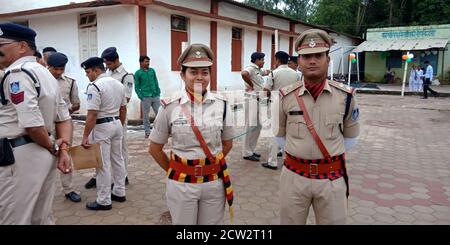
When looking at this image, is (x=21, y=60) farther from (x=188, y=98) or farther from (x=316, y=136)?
(x=316, y=136)

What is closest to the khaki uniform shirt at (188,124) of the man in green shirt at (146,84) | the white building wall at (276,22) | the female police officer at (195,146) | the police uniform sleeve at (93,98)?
Result: the female police officer at (195,146)

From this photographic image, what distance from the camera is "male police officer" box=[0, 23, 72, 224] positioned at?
228 cm

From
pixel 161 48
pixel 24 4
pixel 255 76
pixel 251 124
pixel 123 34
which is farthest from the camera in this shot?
pixel 24 4

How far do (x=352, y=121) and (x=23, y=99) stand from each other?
7.19 ft

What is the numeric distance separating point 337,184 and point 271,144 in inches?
130

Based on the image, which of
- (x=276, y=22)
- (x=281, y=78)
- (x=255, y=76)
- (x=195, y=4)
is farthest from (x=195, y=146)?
(x=276, y=22)

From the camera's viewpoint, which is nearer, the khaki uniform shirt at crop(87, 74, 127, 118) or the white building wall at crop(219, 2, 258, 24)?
the khaki uniform shirt at crop(87, 74, 127, 118)

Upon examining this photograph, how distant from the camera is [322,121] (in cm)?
233

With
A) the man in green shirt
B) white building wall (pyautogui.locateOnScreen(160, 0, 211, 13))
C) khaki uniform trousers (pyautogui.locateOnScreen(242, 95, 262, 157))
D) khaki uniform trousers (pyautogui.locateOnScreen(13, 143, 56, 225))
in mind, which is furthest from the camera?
white building wall (pyautogui.locateOnScreen(160, 0, 211, 13))

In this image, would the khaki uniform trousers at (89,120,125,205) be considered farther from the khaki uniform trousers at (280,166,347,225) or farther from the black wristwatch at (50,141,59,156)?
the khaki uniform trousers at (280,166,347,225)

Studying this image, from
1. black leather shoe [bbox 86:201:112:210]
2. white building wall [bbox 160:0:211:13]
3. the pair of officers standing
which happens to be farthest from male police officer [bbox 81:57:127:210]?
white building wall [bbox 160:0:211:13]

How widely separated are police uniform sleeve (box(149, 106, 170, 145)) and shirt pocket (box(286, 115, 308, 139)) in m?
0.84

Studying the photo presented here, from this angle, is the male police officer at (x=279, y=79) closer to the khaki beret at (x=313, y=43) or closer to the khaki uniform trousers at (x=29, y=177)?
the khaki beret at (x=313, y=43)
